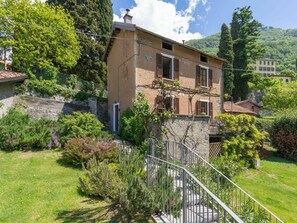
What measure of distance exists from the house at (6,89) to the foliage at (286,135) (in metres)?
19.4

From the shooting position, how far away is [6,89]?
13.0 metres

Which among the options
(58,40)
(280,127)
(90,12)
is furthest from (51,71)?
(280,127)

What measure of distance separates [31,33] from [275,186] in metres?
20.6

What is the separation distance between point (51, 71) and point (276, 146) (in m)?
19.9

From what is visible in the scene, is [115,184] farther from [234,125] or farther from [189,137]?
[234,125]

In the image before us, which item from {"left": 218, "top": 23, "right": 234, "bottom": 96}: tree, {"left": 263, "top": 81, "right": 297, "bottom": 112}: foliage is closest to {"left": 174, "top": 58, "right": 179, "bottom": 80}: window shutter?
{"left": 218, "top": 23, "right": 234, "bottom": 96}: tree

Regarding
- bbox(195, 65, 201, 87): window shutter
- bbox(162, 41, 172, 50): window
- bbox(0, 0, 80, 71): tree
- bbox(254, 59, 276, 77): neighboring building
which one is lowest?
bbox(195, 65, 201, 87): window shutter

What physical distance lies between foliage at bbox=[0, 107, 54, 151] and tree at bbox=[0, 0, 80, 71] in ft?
27.8

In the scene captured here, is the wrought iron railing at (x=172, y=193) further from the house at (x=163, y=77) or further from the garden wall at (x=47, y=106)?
the garden wall at (x=47, y=106)

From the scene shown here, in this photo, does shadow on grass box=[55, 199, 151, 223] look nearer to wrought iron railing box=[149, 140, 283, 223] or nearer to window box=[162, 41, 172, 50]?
wrought iron railing box=[149, 140, 283, 223]

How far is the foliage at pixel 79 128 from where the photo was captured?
10.6 metres

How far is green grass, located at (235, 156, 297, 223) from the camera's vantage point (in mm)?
8470

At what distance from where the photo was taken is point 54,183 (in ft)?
22.7

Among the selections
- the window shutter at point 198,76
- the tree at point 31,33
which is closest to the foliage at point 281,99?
the window shutter at point 198,76
